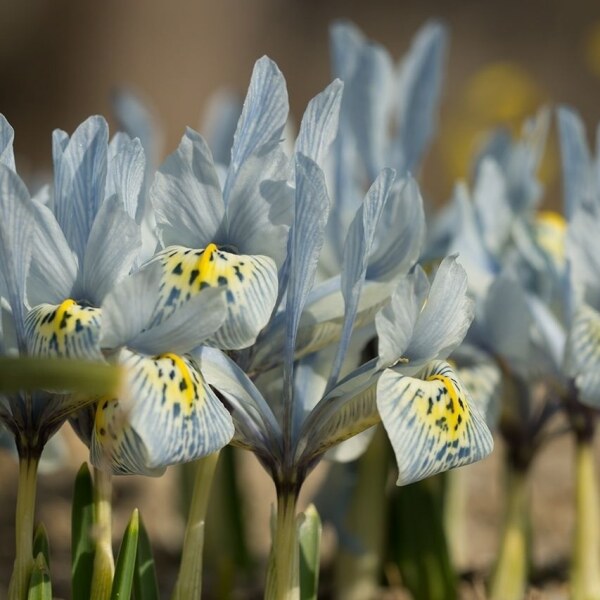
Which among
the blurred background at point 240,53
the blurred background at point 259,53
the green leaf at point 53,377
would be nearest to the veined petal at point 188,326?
the green leaf at point 53,377

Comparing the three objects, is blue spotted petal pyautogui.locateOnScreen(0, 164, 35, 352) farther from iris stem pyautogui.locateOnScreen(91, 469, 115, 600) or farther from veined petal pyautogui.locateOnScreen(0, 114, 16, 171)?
iris stem pyautogui.locateOnScreen(91, 469, 115, 600)

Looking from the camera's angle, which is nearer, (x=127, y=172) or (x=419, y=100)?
(x=127, y=172)

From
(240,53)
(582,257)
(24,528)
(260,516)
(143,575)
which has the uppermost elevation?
(240,53)

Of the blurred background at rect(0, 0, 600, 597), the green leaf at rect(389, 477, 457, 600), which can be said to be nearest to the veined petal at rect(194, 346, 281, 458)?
the green leaf at rect(389, 477, 457, 600)

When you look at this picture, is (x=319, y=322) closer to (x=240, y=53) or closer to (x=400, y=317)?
(x=400, y=317)

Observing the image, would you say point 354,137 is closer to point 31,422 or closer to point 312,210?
point 312,210

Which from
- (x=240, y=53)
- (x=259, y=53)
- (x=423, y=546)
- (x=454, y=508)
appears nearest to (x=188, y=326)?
(x=423, y=546)

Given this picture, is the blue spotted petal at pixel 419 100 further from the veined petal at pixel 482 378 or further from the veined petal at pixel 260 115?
the veined petal at pixel 260 115
